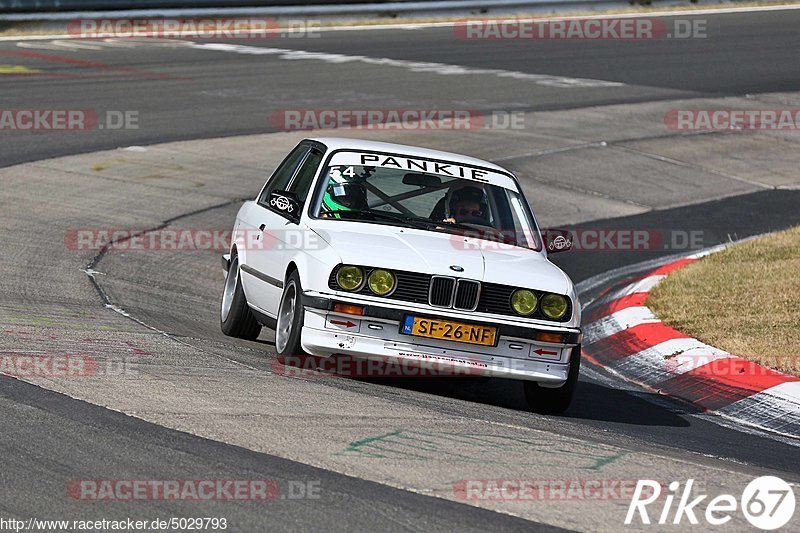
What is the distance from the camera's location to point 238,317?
930 centimetres

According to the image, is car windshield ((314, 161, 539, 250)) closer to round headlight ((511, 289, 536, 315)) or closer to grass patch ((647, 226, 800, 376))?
round headlight ((511, 289, 536, 315))

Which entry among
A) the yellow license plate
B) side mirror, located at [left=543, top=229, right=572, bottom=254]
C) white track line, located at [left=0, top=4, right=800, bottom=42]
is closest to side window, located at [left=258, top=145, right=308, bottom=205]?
side mirror, located at [left=543, top=229, right=572, bottom=254]

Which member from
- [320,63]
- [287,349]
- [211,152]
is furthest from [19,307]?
[320,63]

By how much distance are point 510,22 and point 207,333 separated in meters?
22.3

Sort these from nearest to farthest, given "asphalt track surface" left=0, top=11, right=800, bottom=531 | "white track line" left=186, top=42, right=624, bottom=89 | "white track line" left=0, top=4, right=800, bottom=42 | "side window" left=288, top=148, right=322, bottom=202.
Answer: "asphalt track surface" left=0, top=11, right=800, bottom=531 → "side window" left=288, top=148, right=322, bottom=202 → "white track line" left=186, top=42, right=624, bottom=89 → "white track line" left=0, top=4, right=800, bottom=42

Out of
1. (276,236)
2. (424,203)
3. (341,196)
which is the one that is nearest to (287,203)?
(276,236)

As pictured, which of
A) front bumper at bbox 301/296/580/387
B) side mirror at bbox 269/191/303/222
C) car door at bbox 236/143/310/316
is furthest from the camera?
car door at bbox 236/143/310/316

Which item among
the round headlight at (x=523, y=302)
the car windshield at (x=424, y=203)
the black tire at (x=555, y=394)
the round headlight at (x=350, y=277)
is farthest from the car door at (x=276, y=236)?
the black tire at (x=555, y=394)

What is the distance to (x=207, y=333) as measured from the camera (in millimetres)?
9273

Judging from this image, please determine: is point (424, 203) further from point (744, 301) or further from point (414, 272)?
point (744, 301)

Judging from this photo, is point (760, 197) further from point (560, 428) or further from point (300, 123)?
point (560, 428)

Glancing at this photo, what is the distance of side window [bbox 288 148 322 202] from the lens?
8922 mm

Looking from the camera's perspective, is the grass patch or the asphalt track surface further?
the grass patch

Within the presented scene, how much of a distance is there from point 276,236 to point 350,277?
128cm
